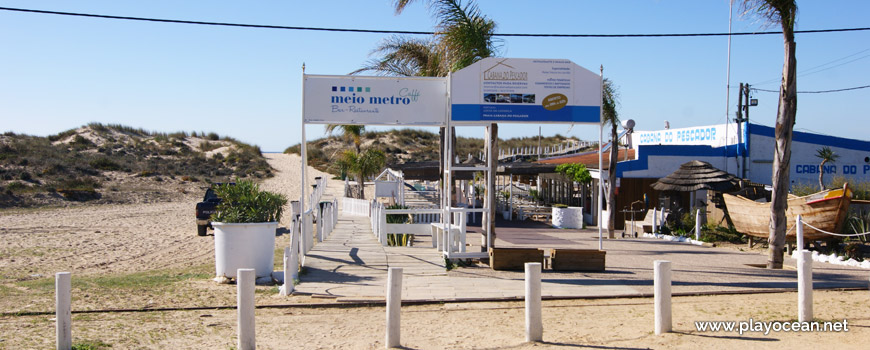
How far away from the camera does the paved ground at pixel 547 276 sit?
1048 cm

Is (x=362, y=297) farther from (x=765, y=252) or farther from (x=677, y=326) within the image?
(x=765, y=252)

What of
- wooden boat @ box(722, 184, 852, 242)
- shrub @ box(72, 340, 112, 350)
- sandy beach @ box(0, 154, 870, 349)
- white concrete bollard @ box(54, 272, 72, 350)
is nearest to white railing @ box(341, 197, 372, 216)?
sandy beach @ box(0, 154, 870, 349)

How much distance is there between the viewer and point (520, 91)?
12938 millimetres

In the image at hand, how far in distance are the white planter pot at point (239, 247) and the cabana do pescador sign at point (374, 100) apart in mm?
2427

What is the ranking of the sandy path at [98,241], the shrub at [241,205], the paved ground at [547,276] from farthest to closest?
the sandy path at [98,241] → the shrub at [241,205] → the paved ground at [547,276]

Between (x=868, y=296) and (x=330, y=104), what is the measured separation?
9217 millimetres

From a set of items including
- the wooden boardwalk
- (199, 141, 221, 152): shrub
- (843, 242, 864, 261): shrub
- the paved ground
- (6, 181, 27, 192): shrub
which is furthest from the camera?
(199, 141, 221, 152): shrub

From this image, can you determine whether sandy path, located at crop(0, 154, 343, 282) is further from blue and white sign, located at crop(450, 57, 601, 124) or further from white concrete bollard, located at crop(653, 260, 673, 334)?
white concrete bollard, located at crop(653, 260, 673, 334)

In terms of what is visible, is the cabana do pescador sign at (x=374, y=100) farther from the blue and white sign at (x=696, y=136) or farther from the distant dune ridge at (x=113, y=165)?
the distant dune ridge at (x=113, y=165)

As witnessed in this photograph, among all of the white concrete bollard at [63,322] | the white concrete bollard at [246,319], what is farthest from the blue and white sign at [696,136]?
the white concrete bollard at [63,322]

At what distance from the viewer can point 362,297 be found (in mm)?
9953

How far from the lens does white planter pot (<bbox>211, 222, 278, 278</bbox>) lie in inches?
449

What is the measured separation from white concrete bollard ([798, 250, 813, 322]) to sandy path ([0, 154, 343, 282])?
11.9m

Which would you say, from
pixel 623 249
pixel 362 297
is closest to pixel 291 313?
pixel 362 297
